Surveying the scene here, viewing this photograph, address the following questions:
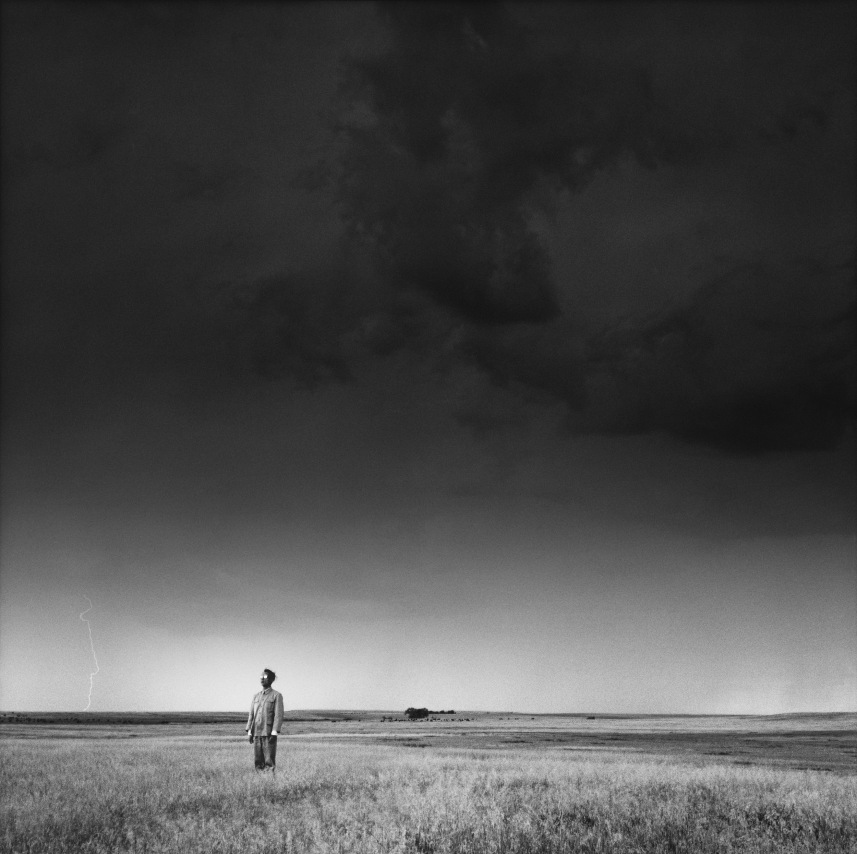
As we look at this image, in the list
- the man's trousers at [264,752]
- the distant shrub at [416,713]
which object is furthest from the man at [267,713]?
the distant shrub at [416,713]

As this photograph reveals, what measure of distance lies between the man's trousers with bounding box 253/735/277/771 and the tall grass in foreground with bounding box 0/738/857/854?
2.02ft

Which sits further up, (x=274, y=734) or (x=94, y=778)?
(x=274, y=734)

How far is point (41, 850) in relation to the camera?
9992 mm

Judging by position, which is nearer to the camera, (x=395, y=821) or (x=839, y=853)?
(x=839, y=853)

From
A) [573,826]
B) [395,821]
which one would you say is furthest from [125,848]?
[573,826]

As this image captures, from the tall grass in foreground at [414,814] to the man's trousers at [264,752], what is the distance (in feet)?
2.02

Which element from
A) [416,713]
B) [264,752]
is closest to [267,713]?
[264,752]

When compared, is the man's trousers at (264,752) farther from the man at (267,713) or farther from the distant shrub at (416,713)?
the distant shrub at (416,713)

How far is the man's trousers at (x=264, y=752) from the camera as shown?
18.6 meters

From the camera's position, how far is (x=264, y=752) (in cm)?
1905

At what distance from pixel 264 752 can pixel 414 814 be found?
7.68m

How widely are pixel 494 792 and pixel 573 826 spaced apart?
3749 mm

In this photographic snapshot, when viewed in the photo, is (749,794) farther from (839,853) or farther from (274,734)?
(274,734)

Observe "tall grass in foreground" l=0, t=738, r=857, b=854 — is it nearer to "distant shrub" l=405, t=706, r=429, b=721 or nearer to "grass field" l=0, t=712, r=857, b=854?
"grass field" l=0, t=712, r=857, b=854
